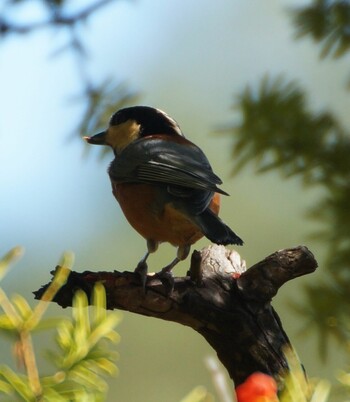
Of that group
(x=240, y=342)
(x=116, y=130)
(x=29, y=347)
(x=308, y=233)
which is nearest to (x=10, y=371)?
(x=29, y=347)

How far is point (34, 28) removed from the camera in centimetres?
173

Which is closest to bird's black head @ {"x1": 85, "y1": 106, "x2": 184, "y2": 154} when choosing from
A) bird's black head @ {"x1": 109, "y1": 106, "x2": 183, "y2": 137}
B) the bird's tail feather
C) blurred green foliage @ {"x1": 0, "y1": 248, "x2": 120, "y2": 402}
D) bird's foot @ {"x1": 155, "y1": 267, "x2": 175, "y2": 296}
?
bird's black head @ {"x1": 109, "y1": 106, "x2": 183, "y2": 137}

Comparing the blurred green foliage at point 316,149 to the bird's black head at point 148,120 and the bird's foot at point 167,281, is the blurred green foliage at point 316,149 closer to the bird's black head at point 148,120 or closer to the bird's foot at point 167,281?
the bird's foot at point 167,281

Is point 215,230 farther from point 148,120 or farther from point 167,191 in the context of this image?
point 148,120

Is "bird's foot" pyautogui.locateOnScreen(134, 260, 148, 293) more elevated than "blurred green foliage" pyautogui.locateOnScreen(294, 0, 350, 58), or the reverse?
"blurred green foliage" pyautogui.locateOnScreen(294, 0, 350, 58)

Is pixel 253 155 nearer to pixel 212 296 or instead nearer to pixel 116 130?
pixel 212 296

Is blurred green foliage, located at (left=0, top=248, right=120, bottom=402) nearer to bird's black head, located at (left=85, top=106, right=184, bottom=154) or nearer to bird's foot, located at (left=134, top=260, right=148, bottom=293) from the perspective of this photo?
bird's foot, located at (left=134, top=260, right=148, bottom=293)

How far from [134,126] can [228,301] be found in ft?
4.70

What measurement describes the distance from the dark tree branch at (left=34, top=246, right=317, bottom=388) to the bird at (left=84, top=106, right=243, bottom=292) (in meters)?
0.31

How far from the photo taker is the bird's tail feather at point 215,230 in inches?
67.0

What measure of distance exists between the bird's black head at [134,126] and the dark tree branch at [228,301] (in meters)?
1.21

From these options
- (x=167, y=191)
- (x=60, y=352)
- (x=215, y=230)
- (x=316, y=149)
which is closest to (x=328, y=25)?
(x=316, y=149)

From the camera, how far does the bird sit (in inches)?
80.4

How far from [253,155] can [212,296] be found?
28 cm
